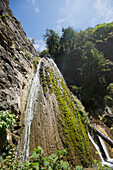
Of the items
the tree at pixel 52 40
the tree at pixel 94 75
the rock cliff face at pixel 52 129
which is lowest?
the rock cliff face at pixel 52 129

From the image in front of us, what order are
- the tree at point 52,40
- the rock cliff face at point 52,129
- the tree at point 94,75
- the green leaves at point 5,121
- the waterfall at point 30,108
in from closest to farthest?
the green leaves at point 5,121, the waterfall at point 30,108, the rock cliff face at point 52,129, the tree at point 94,75, the tree at point 52,40

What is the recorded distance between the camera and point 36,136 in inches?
148

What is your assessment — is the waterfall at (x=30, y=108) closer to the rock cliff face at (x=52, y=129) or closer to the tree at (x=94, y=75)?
the rock cliff face at (x=52, y=129)

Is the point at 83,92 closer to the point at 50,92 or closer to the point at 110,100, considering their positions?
the point at 110,100

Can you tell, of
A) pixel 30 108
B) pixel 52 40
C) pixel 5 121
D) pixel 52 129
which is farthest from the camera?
pixel 52 40

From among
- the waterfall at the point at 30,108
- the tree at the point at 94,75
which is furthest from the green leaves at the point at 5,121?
the tree at the point at 94,75

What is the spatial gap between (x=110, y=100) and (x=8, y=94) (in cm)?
1619

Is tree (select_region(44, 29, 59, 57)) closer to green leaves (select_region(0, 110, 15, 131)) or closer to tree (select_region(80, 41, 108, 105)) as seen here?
tree (select_region(80, 41, 108, 105))

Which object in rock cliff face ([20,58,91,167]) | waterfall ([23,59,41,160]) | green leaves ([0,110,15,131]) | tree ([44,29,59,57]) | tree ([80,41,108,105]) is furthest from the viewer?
tree ([44,29,59,57])

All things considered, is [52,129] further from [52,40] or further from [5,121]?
[52,40]

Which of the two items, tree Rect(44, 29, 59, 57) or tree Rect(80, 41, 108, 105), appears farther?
tree Rect(44, 29, 59, 57)

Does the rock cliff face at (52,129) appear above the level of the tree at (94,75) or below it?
below

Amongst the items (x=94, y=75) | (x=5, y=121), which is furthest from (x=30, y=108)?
(x=94, y=75)

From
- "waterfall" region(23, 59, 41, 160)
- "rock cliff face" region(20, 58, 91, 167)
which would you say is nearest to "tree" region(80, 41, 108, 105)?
"rock cliff face" region(20, 58, 91, 167)
